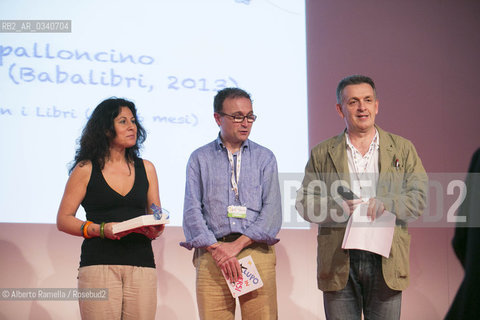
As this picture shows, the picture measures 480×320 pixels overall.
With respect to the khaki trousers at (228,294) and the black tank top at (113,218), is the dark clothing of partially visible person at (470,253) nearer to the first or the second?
the khaki trousers at (228,294)

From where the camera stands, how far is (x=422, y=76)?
434 centimetres

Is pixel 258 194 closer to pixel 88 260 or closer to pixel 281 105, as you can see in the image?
pixel 88 260

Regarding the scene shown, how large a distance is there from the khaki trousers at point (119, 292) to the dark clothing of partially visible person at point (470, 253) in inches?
61.3

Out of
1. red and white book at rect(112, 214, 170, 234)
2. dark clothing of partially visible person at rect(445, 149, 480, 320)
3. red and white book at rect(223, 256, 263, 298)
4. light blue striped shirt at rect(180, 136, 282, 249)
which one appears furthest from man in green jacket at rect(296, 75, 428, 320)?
dark clothing of partially visible person at rect(445, 149, 480, 320)

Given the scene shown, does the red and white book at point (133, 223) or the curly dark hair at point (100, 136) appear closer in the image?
the red and white book at point (133, 223)

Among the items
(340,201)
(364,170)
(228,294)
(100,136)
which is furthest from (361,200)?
(100,136)

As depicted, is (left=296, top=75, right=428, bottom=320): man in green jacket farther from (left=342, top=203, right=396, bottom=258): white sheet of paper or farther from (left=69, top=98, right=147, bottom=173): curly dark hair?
(left=69, top=98, right=147, bottom=173): curly dark hair

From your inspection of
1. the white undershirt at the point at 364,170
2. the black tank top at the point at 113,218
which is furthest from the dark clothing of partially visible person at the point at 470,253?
the black tank top at the point at 113,218

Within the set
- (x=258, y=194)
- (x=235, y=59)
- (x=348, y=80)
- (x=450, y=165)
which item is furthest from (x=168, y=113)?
(x=450, y=165)

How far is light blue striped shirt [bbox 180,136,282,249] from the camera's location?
2525 mm

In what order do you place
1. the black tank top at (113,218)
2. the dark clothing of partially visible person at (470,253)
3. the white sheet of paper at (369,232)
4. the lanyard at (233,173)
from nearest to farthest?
1. the dark clothing of partially visible person at (470,253)
2. the white sheet of paper at (369,232)
3. the black tank top at (113,218)
4. the lanyard at (233,173)

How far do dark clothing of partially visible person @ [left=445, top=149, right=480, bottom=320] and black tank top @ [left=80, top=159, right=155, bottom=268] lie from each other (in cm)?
159

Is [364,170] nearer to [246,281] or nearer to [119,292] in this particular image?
[246,281]

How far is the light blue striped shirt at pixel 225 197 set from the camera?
2.53 m
